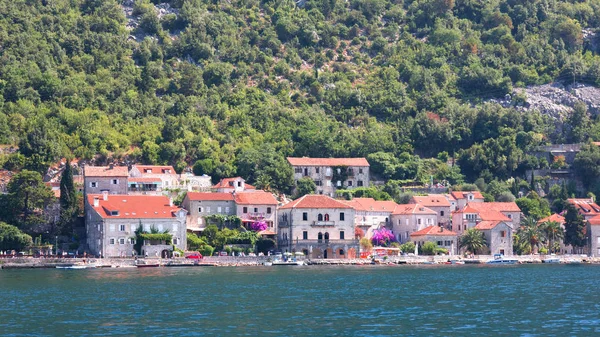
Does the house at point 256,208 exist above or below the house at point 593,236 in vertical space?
above

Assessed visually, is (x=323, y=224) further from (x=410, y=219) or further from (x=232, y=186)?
(x=232, y=186)

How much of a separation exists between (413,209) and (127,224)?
28717mm

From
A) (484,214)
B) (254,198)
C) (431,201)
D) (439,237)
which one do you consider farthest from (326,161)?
(439,237)

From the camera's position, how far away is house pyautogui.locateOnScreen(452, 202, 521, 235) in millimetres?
118000

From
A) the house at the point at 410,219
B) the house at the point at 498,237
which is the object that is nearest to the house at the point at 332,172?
the house at the point at 410,219

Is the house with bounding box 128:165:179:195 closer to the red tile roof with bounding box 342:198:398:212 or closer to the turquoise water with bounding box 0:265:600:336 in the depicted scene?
the red tile roof with bounding box 342:198:398:212

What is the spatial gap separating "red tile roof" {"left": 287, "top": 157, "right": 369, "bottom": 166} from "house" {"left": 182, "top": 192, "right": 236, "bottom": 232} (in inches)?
682

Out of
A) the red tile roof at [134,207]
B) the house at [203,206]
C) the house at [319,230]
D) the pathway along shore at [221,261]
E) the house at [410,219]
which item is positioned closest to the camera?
the pathway along shore at [221,261]

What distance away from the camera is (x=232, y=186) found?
118062mm

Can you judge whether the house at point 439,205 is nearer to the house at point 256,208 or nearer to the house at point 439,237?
the house at point 439,237

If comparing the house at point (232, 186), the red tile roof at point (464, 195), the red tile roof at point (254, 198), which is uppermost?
the house at point (232, 186)

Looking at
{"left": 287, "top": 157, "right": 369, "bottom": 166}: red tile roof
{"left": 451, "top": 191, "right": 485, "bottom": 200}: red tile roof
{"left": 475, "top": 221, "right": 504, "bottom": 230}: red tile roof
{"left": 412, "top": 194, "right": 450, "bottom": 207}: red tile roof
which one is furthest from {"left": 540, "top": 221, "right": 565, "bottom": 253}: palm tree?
{"left": 287, "top": 157, "right": 369, "bottom": 166}: red tile roof

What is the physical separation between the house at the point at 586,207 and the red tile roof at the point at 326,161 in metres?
21.5

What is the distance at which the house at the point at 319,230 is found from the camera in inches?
4296
